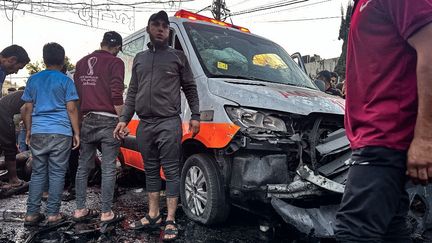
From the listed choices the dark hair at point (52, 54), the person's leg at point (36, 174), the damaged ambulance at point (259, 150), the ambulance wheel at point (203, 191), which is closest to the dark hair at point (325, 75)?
the damaged ambulance at point (259, 150)

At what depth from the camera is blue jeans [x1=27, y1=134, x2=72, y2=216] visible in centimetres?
352

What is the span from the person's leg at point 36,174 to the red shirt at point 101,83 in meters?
0.51

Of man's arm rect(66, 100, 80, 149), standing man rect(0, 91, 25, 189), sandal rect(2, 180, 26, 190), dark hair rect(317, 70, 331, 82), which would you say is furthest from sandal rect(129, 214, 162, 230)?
dark hair rect(317, 70, 331, 82)

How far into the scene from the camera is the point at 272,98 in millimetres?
3057

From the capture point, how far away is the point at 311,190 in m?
2.76

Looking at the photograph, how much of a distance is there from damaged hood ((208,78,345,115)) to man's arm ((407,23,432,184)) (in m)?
1.61

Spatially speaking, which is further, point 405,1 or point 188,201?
point 188,201

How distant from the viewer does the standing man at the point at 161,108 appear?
3.24 metres

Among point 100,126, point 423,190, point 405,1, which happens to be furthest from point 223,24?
point 405,1

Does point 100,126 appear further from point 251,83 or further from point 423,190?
point 423,190

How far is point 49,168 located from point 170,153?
1309 millimetres

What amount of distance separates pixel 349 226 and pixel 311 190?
1.23 m

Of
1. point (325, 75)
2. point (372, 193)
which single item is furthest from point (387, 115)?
point (325, 75)

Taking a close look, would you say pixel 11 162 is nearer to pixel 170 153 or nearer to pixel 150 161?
pixel 150 161
